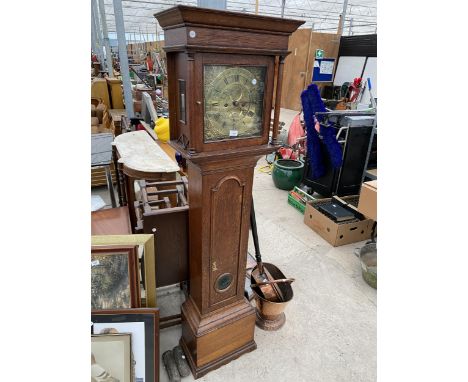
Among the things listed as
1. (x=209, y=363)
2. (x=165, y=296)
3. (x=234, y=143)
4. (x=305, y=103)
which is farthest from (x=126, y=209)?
(x=305, y=103)

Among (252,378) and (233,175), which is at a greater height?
(233,175)

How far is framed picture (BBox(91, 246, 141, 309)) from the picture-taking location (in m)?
1.50

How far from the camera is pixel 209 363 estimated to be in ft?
5.34

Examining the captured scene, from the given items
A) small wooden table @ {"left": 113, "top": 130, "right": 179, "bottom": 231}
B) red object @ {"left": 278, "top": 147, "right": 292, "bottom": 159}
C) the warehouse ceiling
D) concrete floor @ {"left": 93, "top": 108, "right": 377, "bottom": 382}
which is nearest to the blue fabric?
concrete floor @ {"left": 93, "top": 108, "right": 377, "bottom": 382}

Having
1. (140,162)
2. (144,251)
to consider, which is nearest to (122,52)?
(140,162)

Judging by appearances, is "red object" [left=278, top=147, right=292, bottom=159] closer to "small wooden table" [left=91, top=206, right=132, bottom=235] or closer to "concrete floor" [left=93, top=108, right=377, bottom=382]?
"concrete floor" [left=93, top=108, right=377, bottom=382]

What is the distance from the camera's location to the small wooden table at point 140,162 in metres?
2.09

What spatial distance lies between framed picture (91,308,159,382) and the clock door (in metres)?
0.88

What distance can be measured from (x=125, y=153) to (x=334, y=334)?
190cm

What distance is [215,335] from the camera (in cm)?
157

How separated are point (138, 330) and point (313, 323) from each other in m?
1.10

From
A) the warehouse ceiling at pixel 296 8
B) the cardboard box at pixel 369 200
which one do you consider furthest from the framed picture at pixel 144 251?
the warehouse ceiling at pixel 296 8

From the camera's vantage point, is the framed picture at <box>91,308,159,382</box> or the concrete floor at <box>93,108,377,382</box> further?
the concrete floor at <box>93,108,377,382</box>

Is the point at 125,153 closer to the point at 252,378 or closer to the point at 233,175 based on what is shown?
the point at 233,175
